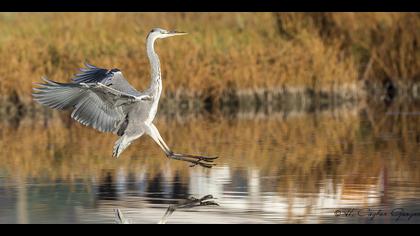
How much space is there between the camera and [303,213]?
8633mm

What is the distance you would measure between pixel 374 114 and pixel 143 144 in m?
5.57

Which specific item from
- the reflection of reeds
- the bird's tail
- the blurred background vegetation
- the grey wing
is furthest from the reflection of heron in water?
the blurred background vegetation

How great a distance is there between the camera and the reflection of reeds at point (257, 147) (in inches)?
452

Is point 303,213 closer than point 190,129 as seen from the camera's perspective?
Yes

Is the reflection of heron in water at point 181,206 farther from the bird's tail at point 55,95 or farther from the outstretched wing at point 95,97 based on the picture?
the bird's tail at point 55,95

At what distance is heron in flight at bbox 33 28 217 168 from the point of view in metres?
10.1

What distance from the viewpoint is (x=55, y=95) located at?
10.1m

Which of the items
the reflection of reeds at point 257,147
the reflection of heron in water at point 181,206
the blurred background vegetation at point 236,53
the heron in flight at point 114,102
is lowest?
the reflection of heron in water at point 181,206

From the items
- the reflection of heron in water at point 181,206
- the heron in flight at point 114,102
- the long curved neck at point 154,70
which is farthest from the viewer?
the long curved neck at point 154,70

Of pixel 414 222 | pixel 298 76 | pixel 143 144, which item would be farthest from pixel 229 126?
pixel 414 222

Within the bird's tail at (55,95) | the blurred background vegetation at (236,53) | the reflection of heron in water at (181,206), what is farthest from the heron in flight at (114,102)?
the blurred background vegetation at (236,53)

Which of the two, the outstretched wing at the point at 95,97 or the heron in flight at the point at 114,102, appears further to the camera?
the heron in flight at the point at 114,102

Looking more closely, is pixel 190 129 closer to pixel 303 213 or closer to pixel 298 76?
pixel 298 76

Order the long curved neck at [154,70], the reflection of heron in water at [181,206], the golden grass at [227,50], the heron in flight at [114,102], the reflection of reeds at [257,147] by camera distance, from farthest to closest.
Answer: the golden grass at [227,50] < the reflection of reeds at [257,147] < the long curved neck at [154,70] < the heron in flight at [114,102] < the reflection of heron in water at [181,206]
